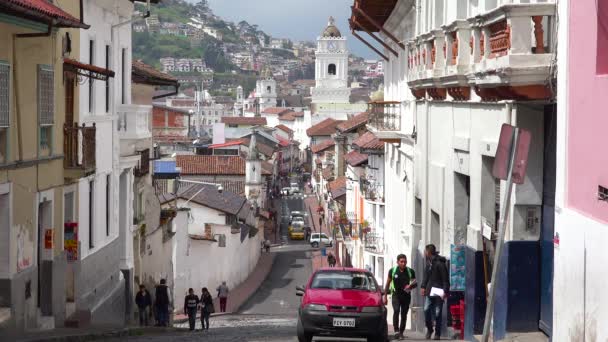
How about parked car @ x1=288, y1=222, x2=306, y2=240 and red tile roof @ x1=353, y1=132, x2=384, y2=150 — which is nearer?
red tile roof @ x1=353, y1=132, x2=384, y2=150

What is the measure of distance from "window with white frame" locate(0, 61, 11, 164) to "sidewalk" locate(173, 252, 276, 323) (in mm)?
20334

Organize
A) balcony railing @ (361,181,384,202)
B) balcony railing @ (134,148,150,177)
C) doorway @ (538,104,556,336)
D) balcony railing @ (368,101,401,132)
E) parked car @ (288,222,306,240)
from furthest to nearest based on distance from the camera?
parked car @ (288,222,306,240), balcony railing @ (361,181,384,202), balcony railing @ (368,101,401,132), balcony railing @ (134,148,150,177), doorway @ (538,104,556,336)

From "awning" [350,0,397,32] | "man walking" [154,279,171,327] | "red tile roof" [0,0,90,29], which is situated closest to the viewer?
"red tile roof" [0,0,90,29]

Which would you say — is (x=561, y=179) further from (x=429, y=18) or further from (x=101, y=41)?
(x=101, y=41)

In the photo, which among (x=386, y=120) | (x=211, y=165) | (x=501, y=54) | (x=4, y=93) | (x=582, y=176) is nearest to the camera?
(x=582, y=176)

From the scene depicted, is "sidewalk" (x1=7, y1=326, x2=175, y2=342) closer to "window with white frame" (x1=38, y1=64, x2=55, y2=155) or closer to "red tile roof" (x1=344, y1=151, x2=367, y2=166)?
"window with white frame" (x1=38, y1=64, x2=55, y2=155)

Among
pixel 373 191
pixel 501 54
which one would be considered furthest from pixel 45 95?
pixel 373 191

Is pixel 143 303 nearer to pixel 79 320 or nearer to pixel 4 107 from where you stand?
pixel 79 320

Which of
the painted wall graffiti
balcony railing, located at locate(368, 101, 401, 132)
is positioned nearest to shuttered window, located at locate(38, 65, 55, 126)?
the painted wall graffiti

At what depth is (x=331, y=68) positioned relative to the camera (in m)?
166

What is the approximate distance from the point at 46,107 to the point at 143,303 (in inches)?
A: 393

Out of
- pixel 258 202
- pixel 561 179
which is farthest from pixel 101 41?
pixel 258 202

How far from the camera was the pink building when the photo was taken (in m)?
9.91

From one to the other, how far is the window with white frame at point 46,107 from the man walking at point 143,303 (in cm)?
929
